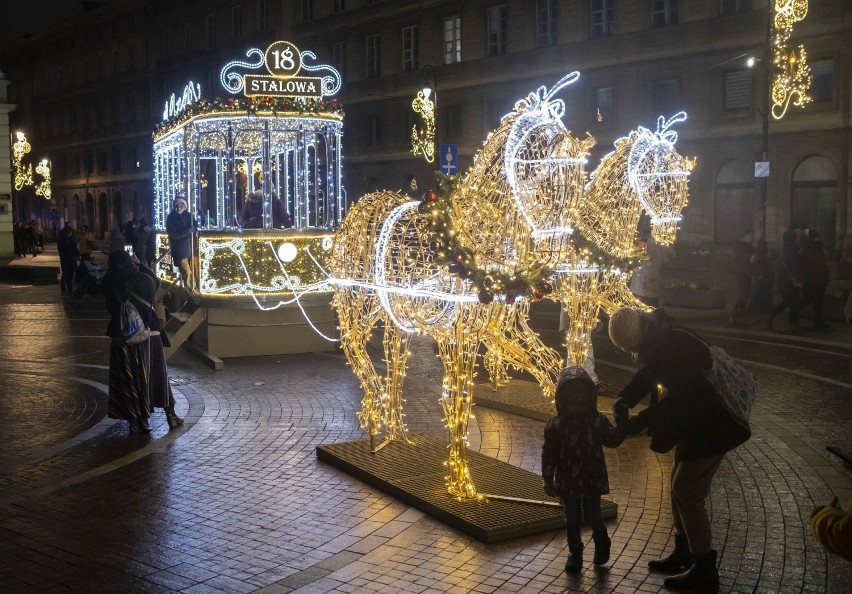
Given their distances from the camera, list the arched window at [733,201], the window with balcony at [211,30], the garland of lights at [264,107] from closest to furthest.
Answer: the garland of lights at [264,107] < the arched window at [733,201] < the window with balcony at [211,30]

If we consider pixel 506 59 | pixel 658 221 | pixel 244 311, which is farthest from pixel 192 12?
pixel 658 221

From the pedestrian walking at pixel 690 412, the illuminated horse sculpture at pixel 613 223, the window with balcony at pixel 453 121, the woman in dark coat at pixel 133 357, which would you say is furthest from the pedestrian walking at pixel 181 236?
the window with balcony at pixel 453 121

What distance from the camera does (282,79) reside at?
50.7ft

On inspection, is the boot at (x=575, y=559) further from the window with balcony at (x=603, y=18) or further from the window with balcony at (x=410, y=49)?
the window with balcony at (x=410, y=49)

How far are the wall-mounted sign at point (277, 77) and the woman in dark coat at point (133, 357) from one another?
5879 millimetres

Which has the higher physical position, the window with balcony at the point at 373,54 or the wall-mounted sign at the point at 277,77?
the window with balcony at the point at 373,54

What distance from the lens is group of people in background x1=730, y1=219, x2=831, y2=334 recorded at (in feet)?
56.7

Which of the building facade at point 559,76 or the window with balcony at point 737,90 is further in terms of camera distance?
the window with balcony at point 737,90

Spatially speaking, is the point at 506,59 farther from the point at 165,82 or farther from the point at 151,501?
the point at 151,501

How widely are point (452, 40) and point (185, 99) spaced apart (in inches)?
954

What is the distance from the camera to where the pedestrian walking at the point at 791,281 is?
17.3 meters

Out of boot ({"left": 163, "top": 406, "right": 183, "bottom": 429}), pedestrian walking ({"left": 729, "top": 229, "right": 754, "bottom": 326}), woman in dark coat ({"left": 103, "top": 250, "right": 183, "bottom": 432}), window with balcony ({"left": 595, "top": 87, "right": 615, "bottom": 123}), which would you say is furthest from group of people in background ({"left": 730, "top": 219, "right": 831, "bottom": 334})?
window with balcony ({"left": 595, "top": 87, "right": 615, "bottom": 123})

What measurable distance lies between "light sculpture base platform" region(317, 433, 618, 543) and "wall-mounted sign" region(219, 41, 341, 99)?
7871 mm

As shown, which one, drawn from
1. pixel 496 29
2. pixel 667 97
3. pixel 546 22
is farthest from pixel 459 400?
pixel 496 29
